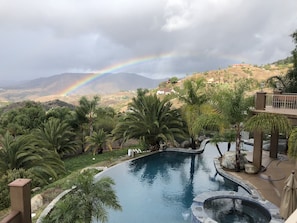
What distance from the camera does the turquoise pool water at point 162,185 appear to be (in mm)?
7156

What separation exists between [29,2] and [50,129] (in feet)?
30.3

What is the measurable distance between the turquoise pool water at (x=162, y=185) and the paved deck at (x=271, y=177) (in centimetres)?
61

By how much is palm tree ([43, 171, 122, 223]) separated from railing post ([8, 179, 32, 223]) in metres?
1.27

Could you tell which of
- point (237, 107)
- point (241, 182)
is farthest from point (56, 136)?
point (241, 182)

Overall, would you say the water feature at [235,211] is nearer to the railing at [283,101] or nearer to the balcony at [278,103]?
the balcony at [278,103]

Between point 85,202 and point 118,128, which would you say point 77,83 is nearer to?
point 118,128

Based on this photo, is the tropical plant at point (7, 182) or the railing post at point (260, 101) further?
the railing post at point (260, 101)

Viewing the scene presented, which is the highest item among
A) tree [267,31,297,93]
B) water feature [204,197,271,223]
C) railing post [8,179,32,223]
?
tree [267,31,297,93]

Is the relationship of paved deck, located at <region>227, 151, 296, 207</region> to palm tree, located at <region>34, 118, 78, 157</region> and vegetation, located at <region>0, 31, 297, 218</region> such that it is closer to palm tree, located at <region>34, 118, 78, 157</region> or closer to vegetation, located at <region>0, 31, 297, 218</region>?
vegetation, located at <region>0, 31, 297, 218</region>

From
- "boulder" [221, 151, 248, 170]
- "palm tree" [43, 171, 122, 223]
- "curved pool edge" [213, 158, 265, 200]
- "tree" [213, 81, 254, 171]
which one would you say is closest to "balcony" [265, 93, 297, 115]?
"tree" [213, 81, 254, 171]

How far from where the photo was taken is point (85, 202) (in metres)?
4.94

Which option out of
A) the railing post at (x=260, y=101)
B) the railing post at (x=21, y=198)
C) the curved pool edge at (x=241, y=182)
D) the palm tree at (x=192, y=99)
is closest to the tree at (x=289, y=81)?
the palm tree at (x=192, y=99)

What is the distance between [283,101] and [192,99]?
17.0ft

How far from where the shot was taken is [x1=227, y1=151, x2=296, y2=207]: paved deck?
801cm
